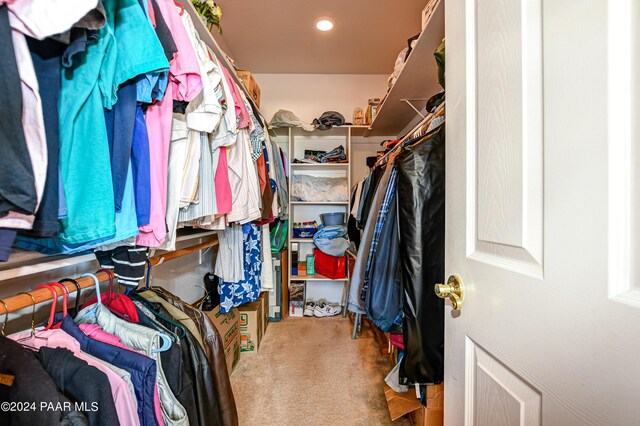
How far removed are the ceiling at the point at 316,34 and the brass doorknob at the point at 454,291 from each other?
2100 millimetres

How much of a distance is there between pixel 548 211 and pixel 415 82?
152cm

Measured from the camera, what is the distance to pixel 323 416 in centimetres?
145

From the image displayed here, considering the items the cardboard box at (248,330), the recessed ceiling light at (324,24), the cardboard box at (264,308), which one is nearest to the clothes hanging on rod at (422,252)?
the cardboard box at (248,330)

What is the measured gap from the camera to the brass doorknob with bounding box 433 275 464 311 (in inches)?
24.8

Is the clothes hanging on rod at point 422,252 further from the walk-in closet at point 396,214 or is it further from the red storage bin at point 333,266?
the red storage bin at point 333,266

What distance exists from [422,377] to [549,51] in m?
0.99

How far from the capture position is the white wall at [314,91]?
2967 millimetres

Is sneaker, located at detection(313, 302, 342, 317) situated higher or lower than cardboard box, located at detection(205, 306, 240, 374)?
lower

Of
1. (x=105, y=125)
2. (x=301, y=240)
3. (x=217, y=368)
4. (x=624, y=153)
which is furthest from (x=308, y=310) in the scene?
(x=624, y=153)

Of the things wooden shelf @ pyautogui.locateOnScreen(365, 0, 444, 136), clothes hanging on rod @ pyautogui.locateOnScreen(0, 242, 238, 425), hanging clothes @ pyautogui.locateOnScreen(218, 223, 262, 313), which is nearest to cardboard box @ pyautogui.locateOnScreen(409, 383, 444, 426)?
clothes hanging on rod @ pyautogui.locateOnScreen(0, 242, 238, 425)

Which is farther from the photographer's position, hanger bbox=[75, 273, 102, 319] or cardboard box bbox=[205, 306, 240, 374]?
cardboard box bbox=[205, 306, 240, 374]

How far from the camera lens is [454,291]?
0.64 m

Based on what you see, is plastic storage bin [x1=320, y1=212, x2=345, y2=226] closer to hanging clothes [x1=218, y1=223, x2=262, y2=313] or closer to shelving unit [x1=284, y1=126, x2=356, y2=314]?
shelving unit [x1=284, y1=126, x2=356, y2=314]

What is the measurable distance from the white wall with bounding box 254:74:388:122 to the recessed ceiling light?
744mm
